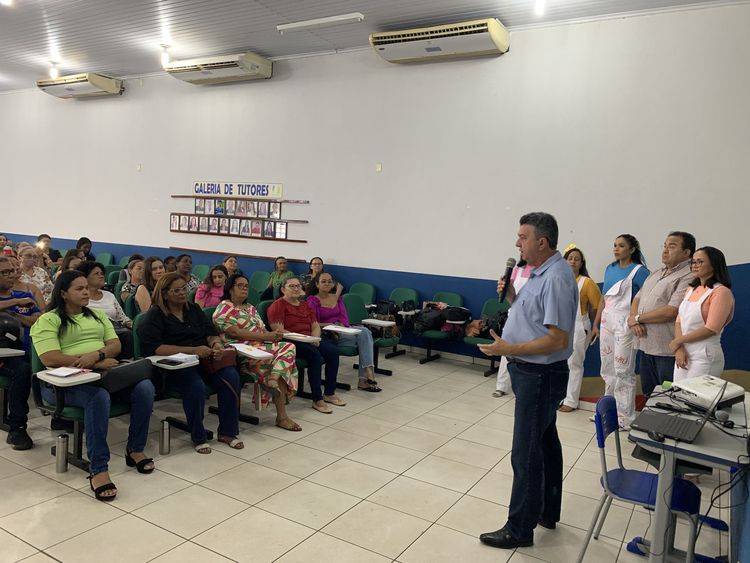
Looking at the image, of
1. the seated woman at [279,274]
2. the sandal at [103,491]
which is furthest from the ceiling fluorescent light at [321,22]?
the sandal at [103,491]

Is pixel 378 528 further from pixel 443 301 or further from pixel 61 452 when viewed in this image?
pixel 443 301

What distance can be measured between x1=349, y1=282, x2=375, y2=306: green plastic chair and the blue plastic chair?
4709 millimetres

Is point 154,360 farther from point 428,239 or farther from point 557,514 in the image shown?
point 428,239

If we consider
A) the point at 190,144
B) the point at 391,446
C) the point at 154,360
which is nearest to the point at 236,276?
the point at 154,360

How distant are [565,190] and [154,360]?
4582 millimetres

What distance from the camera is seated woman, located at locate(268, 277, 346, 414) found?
478 centimetres

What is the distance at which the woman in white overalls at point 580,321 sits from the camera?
4.98 meters

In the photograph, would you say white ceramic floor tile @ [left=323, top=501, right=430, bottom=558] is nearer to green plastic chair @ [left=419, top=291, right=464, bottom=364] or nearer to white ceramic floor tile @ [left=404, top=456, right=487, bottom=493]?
white ceramic floor tile @ [left=404, top=456, right=487, bottom=493]

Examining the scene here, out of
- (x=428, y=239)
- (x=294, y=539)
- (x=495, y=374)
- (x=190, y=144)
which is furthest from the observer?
(x=190, y=144)

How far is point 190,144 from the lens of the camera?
29.5 ft

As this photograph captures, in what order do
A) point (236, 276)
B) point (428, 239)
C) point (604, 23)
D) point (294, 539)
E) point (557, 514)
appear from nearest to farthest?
point (294, 539)
point (557, 514)
point (236, 276)
point (604, 23)
point (428, 239)

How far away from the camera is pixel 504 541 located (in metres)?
2.74

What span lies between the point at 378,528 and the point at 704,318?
238 cm

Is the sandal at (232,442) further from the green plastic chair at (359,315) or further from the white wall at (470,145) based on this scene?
the white wall at (470,145)
